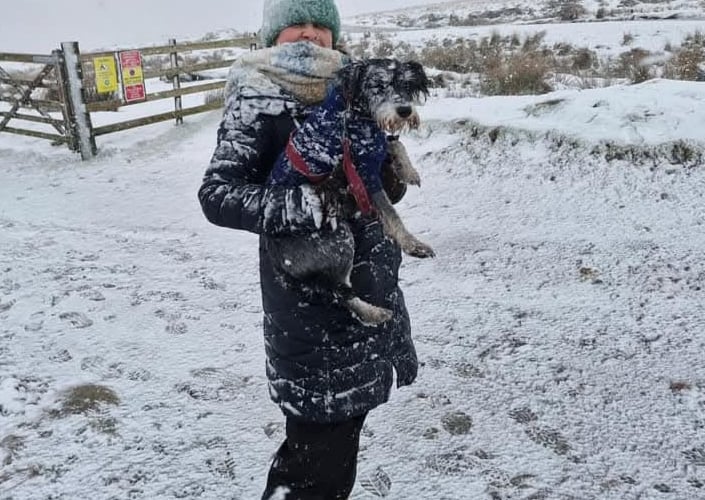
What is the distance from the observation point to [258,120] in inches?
65.4

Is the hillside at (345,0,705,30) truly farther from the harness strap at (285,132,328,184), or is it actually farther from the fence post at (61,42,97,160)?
the harness strap at (285,132,328,184)

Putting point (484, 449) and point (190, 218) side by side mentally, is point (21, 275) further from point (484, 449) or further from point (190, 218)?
point (484, 449)

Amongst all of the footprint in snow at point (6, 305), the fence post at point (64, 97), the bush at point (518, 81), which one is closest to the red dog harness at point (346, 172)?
the footprint in snow at point (6, 305)

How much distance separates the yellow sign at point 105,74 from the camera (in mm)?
8953

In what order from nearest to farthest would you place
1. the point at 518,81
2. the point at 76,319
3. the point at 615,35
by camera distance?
1. the point at 76,319
2. the point at 518,81
3. the point at 615,35

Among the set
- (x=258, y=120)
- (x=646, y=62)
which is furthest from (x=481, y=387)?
(x=646, y=62)

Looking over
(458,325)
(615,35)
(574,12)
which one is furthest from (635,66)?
(574,12)

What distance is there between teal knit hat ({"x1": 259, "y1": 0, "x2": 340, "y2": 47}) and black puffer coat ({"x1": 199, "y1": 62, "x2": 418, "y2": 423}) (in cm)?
26

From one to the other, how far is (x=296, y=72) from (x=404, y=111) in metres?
0.35

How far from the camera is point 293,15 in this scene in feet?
5.87

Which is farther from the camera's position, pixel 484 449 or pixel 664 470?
pixel 484 449

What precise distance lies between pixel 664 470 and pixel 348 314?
1.78 m

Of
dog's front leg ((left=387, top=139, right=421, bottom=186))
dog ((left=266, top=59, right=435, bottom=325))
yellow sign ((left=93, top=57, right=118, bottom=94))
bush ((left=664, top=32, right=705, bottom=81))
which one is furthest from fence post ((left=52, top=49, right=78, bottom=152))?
bush ((left=664, top=32, right=705, bottom=81))

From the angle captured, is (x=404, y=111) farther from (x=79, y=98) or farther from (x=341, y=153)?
(x=79, y=98)
